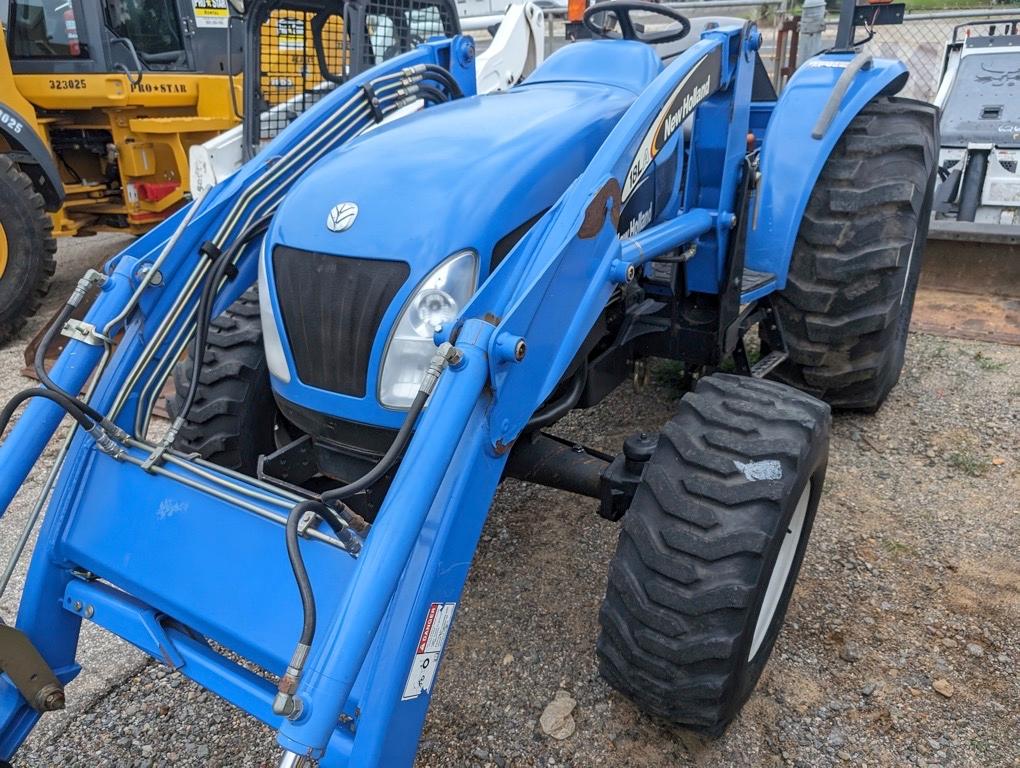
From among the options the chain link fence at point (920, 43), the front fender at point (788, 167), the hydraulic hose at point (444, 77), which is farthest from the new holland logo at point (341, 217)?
the chain link fence at point (920, 43)

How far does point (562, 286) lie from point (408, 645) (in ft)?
2.50

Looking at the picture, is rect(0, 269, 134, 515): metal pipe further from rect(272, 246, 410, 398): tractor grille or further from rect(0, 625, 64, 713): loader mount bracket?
rect(272, 246, 410, 398): tractor grille

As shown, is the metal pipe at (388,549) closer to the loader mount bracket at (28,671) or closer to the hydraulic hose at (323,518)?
the hydraulic hose at (323,518)

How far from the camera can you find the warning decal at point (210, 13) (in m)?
6.43

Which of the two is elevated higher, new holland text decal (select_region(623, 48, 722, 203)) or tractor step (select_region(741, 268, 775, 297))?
new holland text decal (select_region(623, 48, 722, 203))

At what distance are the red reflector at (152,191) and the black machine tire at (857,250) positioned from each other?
4.98 m

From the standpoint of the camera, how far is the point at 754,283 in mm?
2887

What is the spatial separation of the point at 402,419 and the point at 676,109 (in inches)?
39.9

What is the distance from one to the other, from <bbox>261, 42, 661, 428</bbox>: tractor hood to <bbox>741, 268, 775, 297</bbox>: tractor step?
33.8 inches

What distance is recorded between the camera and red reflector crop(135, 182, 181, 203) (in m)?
6.40

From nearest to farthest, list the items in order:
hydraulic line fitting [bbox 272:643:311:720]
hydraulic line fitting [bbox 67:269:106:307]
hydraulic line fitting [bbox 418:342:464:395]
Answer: hydraulic line fitting [bbox 272:643:311:720]
hydraulic line fitting [bbox 418:342:464:395]
hydraulic line fitting [bbox 67:269:106:307]

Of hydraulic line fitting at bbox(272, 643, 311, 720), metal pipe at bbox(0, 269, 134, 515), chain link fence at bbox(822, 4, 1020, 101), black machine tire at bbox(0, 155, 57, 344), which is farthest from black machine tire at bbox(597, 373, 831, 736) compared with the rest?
chain link fence at bbox(822, 4, 1020, 101)

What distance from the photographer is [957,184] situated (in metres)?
5.95

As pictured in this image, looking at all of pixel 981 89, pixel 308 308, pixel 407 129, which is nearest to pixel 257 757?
pixel 308 308
